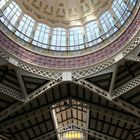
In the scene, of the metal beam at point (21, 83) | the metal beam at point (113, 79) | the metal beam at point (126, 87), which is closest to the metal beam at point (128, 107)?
the metal beam at point (126, 87)

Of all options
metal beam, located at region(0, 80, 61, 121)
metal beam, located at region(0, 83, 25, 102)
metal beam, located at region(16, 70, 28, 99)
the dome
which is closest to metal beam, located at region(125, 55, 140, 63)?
the dome

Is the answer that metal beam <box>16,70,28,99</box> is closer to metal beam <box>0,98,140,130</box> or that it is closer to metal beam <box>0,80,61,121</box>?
metal beam <box>0,80,61,121</box>

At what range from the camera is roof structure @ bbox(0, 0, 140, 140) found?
73.1 feet

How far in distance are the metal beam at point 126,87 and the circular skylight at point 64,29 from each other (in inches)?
175

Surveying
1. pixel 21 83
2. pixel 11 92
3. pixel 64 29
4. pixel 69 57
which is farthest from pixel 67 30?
pixel 11 92

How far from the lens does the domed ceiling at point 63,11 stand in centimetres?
2656

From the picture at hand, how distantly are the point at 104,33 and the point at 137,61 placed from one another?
5634 mm

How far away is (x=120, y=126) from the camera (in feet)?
104

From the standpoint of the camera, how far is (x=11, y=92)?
22984mm

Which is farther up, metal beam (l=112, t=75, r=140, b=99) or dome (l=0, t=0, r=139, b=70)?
dome (l=0, t=0, r=139, b=70)

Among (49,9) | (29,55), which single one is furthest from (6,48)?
(49,9)

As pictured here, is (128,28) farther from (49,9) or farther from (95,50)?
(49,9)

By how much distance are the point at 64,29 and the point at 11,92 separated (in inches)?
323

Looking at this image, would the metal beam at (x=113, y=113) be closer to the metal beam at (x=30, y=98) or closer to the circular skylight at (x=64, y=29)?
the metal beam at (x=30, y=98)
